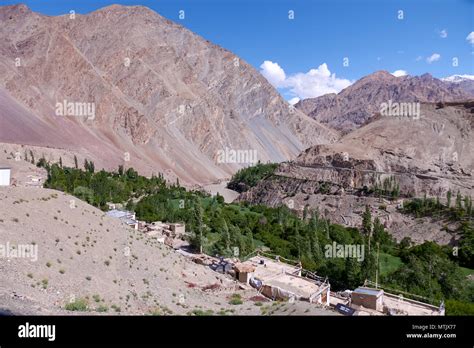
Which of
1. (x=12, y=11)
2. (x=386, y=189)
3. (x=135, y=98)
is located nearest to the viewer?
(x=386, y=189)

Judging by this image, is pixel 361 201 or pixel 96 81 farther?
pixel 96 81

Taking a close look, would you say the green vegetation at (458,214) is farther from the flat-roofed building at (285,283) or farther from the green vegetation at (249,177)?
the green vegetation at (249,177)

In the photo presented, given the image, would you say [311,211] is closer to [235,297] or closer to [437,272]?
[437,272]

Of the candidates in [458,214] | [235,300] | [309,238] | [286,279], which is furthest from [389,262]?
[235,300]

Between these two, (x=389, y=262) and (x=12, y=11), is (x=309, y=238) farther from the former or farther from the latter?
(x=12, y=11)

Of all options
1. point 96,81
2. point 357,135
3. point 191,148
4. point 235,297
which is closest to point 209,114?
point 191,148

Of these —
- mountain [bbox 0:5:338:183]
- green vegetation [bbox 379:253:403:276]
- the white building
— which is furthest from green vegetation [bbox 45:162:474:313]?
mountain [bbox 0:5:338:183]
